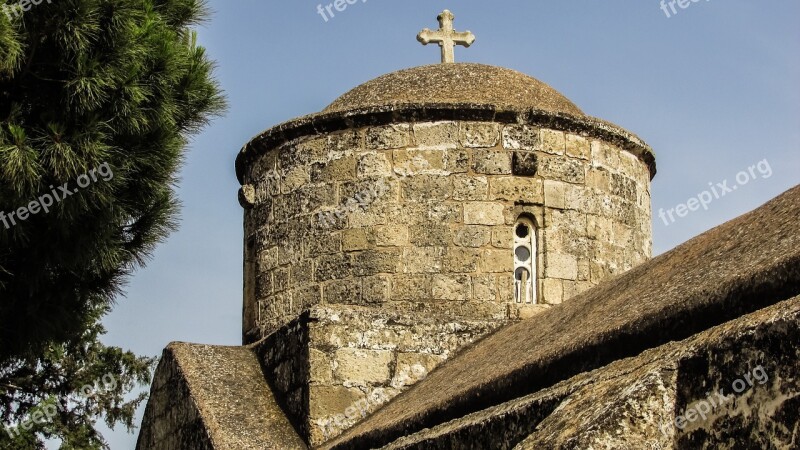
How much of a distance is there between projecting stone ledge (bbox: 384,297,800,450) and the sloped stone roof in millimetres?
239

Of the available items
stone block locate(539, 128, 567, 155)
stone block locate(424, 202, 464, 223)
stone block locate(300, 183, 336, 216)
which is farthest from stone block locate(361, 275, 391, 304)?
stone block locate(539, 128, 567, 155)

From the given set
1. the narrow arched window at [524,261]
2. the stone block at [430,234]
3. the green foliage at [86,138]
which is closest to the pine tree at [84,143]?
the green foliage at [86,138]

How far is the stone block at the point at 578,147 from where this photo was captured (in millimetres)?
12277

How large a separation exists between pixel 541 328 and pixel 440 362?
4.79 feet

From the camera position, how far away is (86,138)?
30.8ft

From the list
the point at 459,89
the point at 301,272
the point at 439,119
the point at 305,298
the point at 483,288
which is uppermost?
the point at 459,89

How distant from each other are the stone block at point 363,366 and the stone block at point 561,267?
1916 mm

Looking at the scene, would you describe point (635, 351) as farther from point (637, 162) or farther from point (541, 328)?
point (637, 162)

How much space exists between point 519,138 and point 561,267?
1.19 metres

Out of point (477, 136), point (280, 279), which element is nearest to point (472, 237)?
point (477, 136)

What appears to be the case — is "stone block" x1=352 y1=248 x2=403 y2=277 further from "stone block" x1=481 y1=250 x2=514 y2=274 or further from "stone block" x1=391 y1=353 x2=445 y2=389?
"stone block" x1=391 y1=353 x2=445 y2=389

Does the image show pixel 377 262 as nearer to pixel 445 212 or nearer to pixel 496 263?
pixel 445 212

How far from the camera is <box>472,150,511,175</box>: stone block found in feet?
39.3

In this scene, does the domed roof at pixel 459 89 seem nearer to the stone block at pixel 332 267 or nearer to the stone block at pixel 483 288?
the stone block at pixel 332 267
